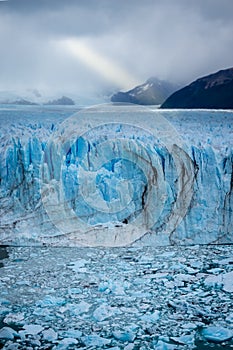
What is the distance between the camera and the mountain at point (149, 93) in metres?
4.19

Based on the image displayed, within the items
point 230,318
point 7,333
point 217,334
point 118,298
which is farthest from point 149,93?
point 7,333

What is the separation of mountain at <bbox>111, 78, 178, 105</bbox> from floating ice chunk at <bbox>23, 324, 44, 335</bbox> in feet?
7.50

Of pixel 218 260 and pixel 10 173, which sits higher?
pixel 10 173

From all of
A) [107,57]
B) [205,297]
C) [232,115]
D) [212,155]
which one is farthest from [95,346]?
[107,57]

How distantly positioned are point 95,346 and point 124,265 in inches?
40.6

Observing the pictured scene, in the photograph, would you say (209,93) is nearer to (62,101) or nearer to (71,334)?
(62,101)

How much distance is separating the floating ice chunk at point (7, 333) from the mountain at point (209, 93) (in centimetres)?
244

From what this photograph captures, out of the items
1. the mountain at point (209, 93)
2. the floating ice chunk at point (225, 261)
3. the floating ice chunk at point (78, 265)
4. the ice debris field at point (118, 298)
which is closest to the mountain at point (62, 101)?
the mountain at point (209, 93)

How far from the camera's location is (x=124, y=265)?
3260mm

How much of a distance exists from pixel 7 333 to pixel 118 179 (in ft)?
6.06

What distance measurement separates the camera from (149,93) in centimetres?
429

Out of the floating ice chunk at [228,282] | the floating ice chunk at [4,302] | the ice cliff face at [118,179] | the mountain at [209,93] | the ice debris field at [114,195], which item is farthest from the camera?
the mountain at [209,93]

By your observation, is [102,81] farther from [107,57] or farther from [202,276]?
[202,276]

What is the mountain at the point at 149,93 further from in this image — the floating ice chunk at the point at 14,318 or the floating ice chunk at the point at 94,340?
the floating ice chunk at the point at 94,340
